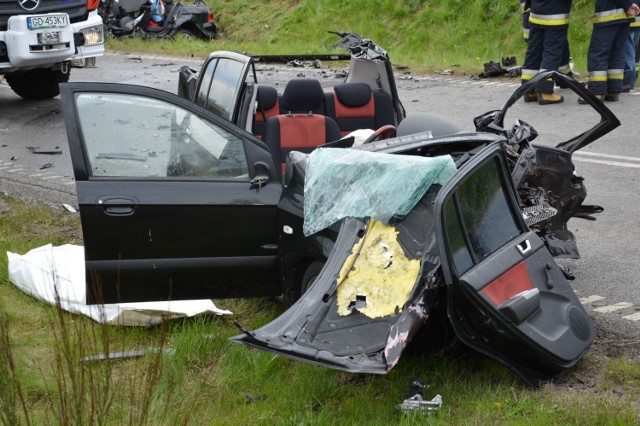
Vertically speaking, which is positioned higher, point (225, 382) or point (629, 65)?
point (225, 382)

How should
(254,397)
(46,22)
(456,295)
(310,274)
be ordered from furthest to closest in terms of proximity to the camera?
(46,22) < (310,274) < (254,397) < (456,295)

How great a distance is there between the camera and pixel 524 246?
4.95m

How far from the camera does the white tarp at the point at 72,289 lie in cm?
581

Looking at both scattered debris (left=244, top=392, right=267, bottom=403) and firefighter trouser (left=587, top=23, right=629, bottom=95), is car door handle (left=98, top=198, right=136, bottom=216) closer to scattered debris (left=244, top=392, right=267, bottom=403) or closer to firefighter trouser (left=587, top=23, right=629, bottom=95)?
scattered debris (left=244, top=392, right=267, bottom=403)

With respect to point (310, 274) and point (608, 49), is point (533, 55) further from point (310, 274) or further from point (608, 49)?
point (310, 274)

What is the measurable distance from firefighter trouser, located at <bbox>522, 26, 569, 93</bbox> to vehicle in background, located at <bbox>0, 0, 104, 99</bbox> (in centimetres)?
595

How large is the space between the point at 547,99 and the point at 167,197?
7958 millimetres

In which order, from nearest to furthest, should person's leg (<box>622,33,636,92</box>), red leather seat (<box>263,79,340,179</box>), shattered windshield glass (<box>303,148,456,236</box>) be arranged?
shattered windshield glass (<box>303,148,456,236</box>) → red leather seat (<box>263,79,340,179</box>) → person's leg (<box>622,33,636,92</box>)

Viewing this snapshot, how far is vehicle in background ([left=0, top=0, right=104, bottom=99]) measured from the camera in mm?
11812

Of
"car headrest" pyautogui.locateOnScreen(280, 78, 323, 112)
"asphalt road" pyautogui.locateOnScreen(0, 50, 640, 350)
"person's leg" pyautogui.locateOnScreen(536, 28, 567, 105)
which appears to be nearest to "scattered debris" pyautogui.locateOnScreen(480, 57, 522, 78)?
"asphalt road" pyautogui.locateOnScreen(0, 50, 640, 350)

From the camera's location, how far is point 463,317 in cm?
450

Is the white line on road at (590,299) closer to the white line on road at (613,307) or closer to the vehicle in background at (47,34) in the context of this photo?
the white line on road at (613,307)

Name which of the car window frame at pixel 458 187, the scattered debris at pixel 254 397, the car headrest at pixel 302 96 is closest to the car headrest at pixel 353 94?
the car headrest at pixel 302 96

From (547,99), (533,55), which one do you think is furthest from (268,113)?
(533,55)
